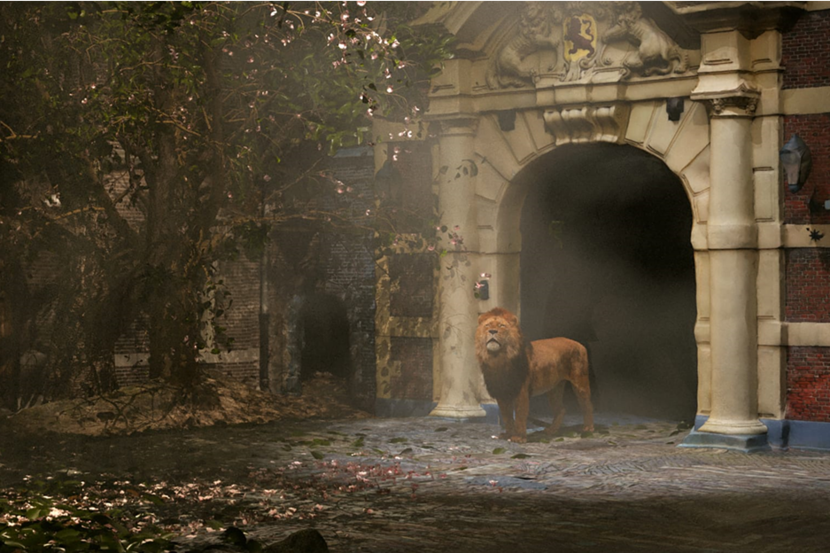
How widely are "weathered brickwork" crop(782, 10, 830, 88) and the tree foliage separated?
15.7ft

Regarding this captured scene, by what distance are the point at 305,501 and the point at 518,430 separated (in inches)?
192

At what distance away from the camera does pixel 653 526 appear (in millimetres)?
10078

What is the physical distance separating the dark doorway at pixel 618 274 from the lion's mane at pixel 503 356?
2.50 metres

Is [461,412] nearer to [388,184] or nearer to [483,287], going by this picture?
[483,287]

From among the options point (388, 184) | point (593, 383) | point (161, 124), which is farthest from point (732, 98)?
point (161, 124)

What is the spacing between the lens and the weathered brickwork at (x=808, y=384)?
14.8 meters

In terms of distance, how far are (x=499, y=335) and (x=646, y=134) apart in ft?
11.1

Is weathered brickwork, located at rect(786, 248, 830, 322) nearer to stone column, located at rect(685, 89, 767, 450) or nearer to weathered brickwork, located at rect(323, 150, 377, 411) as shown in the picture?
stone column, located at rect(685, 89, 767, 450)

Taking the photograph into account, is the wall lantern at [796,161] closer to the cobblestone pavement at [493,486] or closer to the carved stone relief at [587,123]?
the carved stone relief at [587,123]

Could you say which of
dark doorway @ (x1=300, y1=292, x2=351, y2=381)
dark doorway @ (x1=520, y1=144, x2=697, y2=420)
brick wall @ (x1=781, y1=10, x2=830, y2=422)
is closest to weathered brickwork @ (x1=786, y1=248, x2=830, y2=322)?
brick wall @ (x1=781, y1=10, x2=830, y2=422)

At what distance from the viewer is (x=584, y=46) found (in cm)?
1645

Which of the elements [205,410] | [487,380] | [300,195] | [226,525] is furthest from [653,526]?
[300,195]

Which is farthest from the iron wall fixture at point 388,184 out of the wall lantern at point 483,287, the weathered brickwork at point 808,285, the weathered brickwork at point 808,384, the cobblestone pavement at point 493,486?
the weathered brickwork at point 808,384

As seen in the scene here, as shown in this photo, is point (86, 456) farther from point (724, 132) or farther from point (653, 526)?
point (724, 132)
